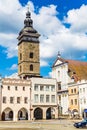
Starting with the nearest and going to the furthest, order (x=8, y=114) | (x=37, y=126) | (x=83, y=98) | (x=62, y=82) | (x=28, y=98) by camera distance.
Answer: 1. (x=37, y=126)
2. (x=28, y=98)
3. (x=8, y=114)
4. (x=83, y=98)
5. (x=62, y=82)

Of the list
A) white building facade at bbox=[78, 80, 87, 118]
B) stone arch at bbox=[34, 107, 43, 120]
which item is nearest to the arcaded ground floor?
stone arch at bbox=[34, 107, 43, 120]

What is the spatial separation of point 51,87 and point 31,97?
6417 mm

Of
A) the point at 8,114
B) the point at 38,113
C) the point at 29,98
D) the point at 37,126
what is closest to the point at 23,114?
the point at 8,114

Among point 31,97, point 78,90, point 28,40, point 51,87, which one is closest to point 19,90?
point 31,97

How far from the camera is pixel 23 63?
99.2 metres

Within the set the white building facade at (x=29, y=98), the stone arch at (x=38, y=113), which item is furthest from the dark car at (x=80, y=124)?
the stone arch at (x=38, y=113)

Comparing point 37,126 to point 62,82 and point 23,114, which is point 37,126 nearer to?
point 23,114

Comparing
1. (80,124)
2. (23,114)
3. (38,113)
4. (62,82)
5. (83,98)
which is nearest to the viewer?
(80,124)

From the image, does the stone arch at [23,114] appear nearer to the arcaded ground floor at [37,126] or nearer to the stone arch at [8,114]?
the stone arch at [8,114]

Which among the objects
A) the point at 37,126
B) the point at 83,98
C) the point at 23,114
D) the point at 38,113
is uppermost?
the point at 83,98

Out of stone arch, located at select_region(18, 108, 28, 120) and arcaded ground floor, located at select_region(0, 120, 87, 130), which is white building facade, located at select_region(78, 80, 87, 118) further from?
arcaded ground floor, located at select_region(0, 120, 87, 130)

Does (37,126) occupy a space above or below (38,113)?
below

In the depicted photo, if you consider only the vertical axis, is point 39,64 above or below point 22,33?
below

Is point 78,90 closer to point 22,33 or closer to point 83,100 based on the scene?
point 83,100
